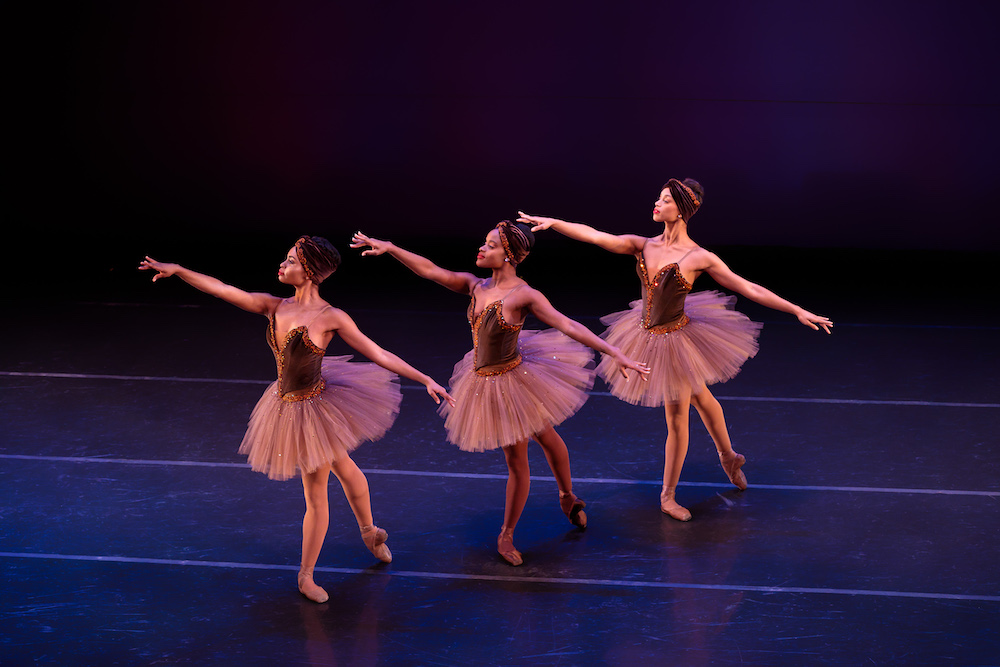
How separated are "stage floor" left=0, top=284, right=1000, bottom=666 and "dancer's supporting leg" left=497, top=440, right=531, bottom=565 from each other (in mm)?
78

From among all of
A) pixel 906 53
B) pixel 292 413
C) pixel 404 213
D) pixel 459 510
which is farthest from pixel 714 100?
pixel 292 413

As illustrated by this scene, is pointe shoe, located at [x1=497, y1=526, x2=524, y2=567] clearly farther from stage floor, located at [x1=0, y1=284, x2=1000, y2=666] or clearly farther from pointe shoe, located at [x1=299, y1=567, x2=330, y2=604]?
pointe shoe, located at [x1=299, y1=567, x2=330, y2=604]

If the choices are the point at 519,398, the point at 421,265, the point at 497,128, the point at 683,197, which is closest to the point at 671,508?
the point at 519,398

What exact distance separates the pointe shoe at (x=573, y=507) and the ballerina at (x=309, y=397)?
700mm

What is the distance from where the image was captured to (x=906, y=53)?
8.24m

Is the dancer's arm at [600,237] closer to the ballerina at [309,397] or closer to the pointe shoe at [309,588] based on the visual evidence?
the ballerina at [309,397]

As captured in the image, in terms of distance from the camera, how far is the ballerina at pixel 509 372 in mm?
3541

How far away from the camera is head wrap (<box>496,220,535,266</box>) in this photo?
11.7 feet

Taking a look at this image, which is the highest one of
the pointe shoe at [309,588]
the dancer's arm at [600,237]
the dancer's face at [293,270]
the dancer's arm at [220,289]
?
the dancer's arm at [600,237]

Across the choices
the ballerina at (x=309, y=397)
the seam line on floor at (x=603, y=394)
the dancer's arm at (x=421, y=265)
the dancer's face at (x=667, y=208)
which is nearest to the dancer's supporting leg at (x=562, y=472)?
the ballerina at (x=309, y=397)

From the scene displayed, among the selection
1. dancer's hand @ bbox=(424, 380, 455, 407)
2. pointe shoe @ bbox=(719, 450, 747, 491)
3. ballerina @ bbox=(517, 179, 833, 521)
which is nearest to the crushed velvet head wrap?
dancer's hand @ bbox=(424, 380, 455, 407)

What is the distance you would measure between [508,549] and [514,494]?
191mm

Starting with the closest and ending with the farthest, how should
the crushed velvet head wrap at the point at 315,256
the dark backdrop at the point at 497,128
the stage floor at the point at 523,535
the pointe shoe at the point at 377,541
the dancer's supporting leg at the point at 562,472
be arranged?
1. the stage floor at the point at 523,535
2. the crushed velvet head wrap at the point at 315,256
3. the pointe shoe at the point at 377,541
4. the dancer's supporting leg at the point at 562,472
5. the dark backdrop at the point at 497,128

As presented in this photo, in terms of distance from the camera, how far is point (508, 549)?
3.61 meters
